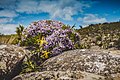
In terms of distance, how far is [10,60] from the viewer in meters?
8.77

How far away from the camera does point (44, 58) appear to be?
32.9 feet

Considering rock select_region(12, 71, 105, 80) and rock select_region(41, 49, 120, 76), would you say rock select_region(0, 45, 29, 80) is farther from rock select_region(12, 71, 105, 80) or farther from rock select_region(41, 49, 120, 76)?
rock select_region(12, 71, 105, 80)

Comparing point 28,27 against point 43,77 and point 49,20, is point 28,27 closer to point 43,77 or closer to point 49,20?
point 49,20

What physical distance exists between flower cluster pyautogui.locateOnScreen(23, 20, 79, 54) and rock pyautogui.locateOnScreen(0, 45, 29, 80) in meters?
1.14

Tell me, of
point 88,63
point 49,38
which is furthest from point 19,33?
point 88,63

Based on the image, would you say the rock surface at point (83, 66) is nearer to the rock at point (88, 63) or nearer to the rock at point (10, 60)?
the rock at point (88, 63)

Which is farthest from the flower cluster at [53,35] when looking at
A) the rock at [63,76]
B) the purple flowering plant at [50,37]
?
the rock at [63,76]

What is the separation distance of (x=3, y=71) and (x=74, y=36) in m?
3.38

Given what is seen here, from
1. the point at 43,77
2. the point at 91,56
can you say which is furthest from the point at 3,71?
the point at 91,56

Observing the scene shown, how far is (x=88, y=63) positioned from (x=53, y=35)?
6.99ft

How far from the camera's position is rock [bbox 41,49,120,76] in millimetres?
8312

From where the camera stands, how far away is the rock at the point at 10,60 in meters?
8.64

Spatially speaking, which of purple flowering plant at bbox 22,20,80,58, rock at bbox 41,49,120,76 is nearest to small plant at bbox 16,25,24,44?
purple flowering plant at bbox 22,20,80,58

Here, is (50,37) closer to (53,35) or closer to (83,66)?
(53,35)
